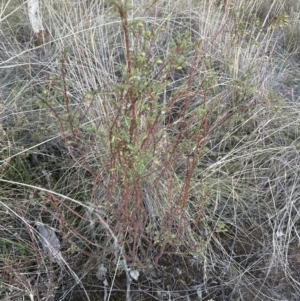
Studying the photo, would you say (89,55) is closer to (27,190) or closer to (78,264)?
(27,190)

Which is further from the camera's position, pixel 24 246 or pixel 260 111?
pixel 260 111

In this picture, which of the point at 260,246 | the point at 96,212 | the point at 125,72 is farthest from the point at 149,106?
the point at 260,246

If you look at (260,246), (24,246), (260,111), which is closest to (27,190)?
(24,246)

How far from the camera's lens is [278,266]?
60.5 inches

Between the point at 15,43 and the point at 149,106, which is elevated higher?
the point at 149,106

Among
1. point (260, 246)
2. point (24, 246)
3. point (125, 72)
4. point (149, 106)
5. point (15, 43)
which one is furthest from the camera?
point (15, 43)

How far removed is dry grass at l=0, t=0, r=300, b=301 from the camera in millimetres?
1362

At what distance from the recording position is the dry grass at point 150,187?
1362 millimetres

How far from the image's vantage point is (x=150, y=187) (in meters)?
1.55

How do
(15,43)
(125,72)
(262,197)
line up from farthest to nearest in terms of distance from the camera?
(15,43)
(262,197)
(125,72)

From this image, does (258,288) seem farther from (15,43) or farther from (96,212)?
(15,43)

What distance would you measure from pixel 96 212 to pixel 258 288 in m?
0.62

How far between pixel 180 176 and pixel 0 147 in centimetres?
71

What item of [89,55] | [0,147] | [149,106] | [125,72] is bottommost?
[0,147]
